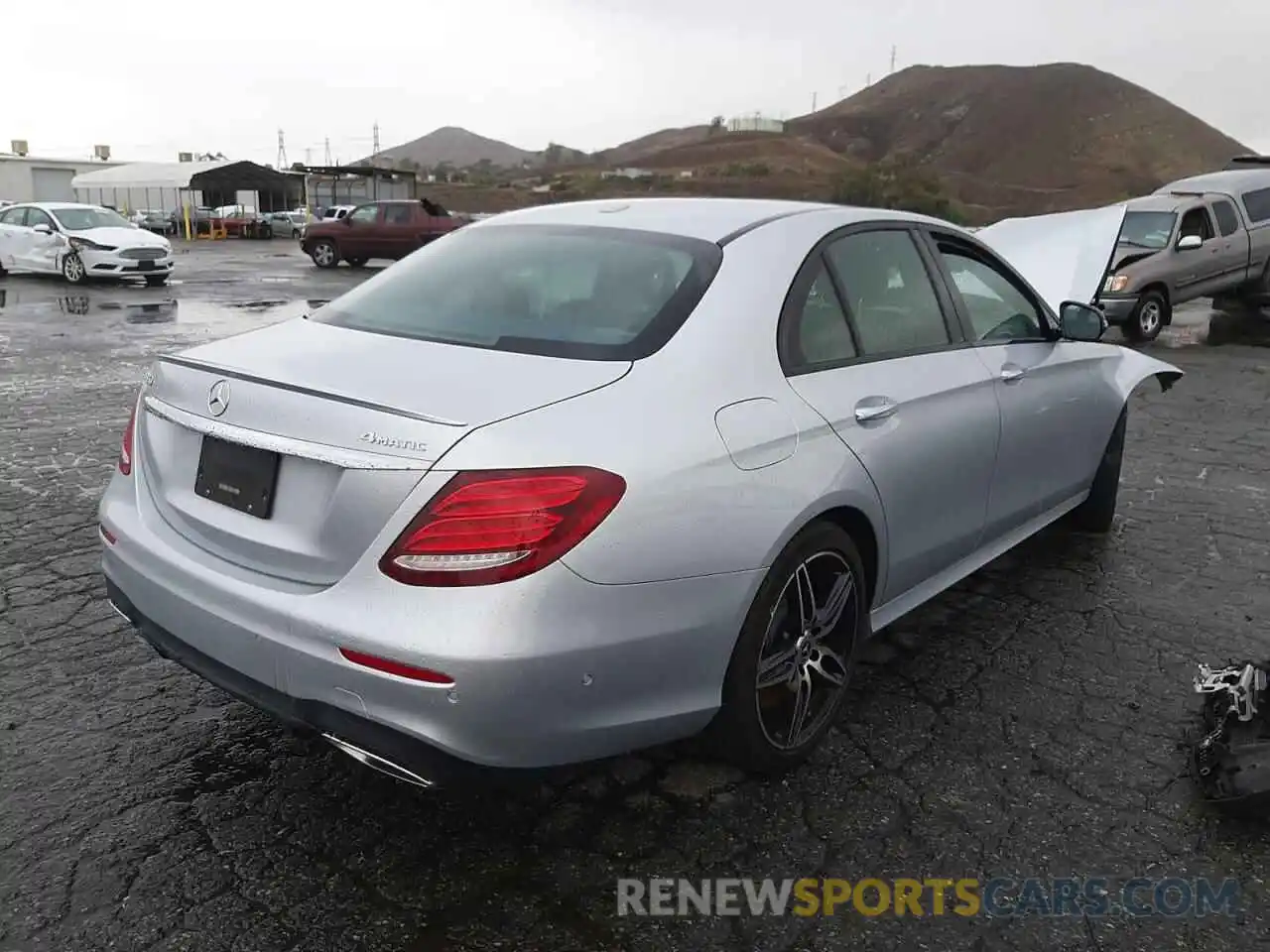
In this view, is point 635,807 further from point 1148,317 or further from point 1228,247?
point 1228,247

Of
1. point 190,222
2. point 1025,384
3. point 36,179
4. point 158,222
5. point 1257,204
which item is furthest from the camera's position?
point 36,179

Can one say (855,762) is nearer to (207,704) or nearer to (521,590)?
(521,590)

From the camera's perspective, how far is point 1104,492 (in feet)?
16.6

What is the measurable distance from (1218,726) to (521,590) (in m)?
2.23

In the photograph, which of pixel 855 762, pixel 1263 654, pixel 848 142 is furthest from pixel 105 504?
pixel 848 142

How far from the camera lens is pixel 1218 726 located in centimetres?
306

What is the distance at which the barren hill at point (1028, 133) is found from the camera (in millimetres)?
105438

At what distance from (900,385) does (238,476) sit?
1.99 meters

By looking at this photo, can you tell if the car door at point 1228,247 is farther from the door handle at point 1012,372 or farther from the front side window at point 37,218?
the front side window at point 37,218

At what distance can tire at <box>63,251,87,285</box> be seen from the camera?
19203mm

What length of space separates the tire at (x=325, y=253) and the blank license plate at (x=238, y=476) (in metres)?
23.6

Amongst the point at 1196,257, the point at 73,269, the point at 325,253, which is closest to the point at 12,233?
the point at 73,269

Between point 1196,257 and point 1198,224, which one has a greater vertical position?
point 1198,224

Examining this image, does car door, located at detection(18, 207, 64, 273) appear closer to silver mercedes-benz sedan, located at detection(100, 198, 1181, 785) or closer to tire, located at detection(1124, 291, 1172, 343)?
tire, located at detection(1124, 291, 1172, 343)
